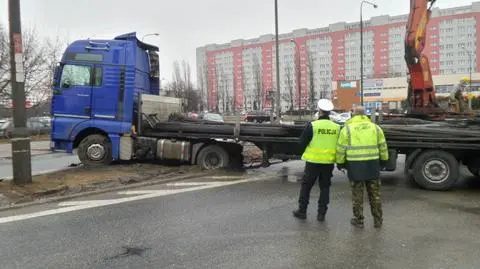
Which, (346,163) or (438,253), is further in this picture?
(346,163)

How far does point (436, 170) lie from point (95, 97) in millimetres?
7743

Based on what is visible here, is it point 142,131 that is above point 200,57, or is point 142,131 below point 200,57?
below

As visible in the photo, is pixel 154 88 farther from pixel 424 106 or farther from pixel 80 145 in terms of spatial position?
pixel 424 106

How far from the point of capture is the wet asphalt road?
5.04 meters

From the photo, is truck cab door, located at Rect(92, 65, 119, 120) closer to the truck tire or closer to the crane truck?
the crane truck

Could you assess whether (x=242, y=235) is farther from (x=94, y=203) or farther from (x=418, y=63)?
(x=418, y=63)

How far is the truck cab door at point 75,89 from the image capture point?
11.7m

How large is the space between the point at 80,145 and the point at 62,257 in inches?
275

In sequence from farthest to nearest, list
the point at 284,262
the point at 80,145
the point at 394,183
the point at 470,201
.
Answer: the point at 80,145, the point at 394,183, the point at 470,201, the point at 284,262

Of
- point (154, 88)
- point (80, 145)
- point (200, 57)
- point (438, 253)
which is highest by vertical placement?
point (200, 57)

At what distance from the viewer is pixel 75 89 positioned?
11.7 metres

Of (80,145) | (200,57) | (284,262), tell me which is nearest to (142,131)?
(80,145)

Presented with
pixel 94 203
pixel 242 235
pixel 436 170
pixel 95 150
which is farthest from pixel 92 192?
pixel 436 170

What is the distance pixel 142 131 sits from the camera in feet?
38.9
